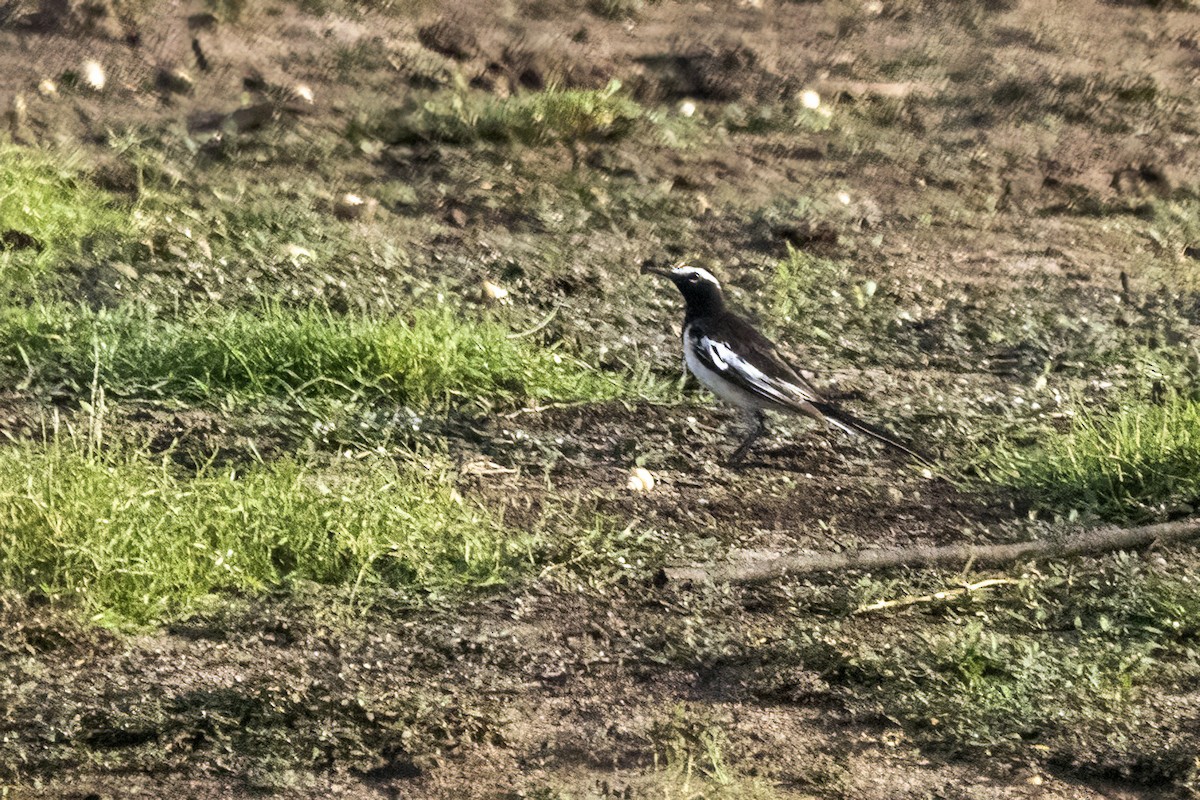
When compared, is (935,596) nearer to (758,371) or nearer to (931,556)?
(931,556)

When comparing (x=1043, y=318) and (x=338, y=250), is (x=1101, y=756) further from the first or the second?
(x=338, y=250)

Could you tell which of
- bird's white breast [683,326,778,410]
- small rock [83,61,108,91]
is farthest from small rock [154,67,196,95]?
bird's white breast [683,326,778,410]

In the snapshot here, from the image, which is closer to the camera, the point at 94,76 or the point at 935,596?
the point at 935,596

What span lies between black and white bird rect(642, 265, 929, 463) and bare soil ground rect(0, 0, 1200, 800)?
13cm

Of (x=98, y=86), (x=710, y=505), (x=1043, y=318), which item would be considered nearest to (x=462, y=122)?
(x=98, y=86)

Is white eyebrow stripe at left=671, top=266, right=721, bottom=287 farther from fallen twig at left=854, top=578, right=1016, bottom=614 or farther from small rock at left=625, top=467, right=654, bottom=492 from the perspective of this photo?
fallen twig at left=854, top=578, right=1016, bottom=614

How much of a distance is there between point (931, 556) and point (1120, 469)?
0.89 m

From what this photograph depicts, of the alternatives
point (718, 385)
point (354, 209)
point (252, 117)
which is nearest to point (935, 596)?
point (718, 385)

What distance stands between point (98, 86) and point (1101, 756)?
268 inches

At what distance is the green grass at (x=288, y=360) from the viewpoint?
6.04m

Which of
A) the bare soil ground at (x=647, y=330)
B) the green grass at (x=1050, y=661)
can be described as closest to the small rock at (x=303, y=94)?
the bare soil ground at (x=647, y=330)

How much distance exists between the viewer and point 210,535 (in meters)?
4.83

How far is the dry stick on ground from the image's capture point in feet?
16.2

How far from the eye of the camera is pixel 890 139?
911cm
